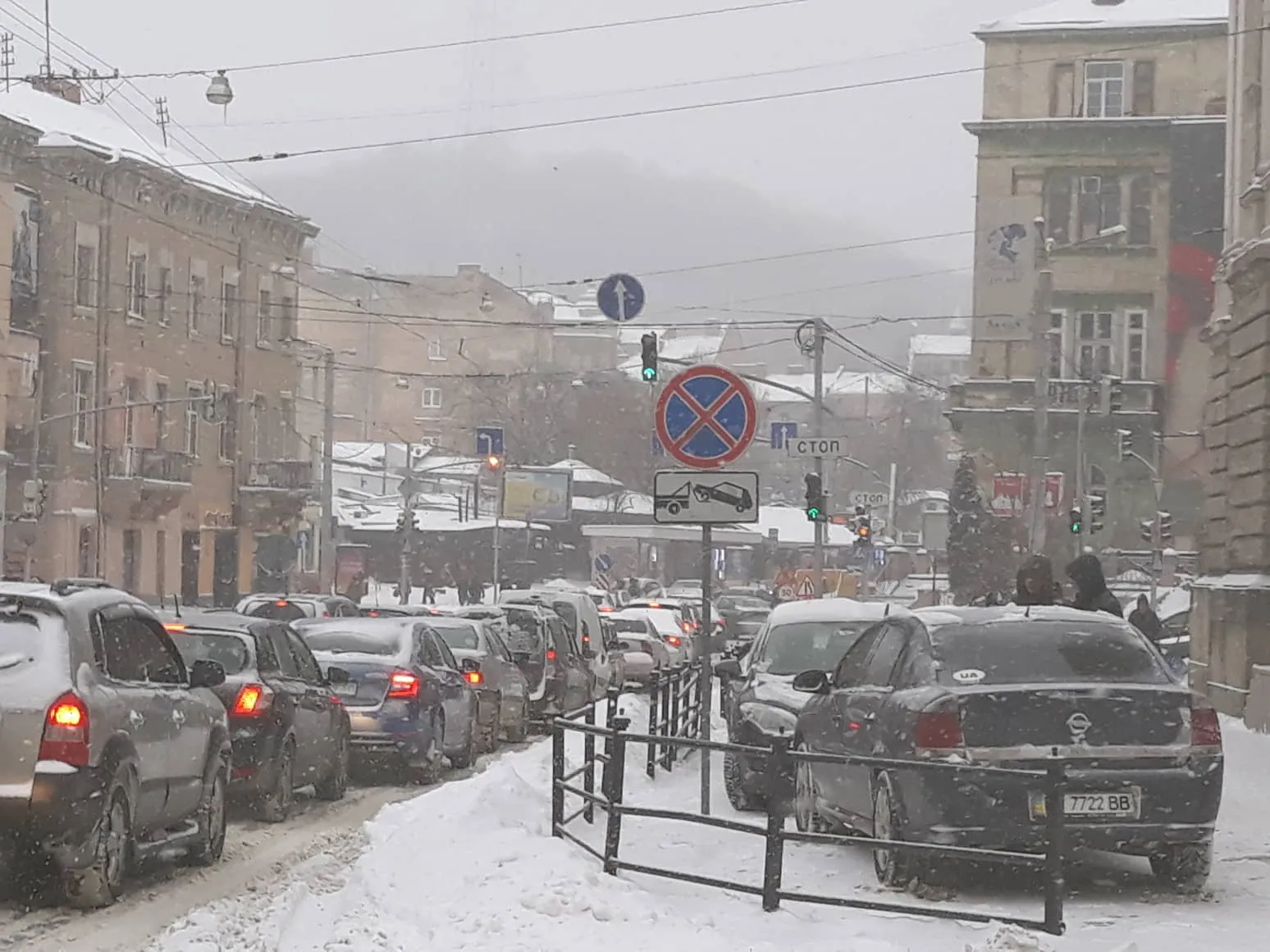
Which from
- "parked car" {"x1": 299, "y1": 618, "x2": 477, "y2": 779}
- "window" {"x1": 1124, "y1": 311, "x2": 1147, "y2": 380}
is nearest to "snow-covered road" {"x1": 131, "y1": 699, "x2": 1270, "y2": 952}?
"parked car" {"x1": 299, "y1": 618, "x2": 477, "y2": 779}

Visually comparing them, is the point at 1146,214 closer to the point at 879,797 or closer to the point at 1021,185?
the point at 1021,185

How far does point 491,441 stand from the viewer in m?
56.9

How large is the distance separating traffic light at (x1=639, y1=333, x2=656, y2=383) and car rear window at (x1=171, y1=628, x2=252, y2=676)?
14161 mm

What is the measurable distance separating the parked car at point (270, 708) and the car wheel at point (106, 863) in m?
3.43

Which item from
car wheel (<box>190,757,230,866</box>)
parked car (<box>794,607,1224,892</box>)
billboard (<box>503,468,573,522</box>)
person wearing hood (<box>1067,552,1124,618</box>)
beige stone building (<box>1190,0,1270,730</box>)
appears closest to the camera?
parked car (<box>794,607,1224,892</box>)

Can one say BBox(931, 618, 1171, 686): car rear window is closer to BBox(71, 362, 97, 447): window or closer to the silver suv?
the silver suv

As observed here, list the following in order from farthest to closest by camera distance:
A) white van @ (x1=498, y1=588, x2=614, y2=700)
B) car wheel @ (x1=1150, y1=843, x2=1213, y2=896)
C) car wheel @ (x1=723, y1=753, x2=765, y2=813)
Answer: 1. white van @ (x1=498, y1=588, x2=614, y2=700)
2. car wheel @ (x1=723, y1=753, x2=765, y2=813)
3. car wheel @ (x1=1150, y1=843, x2=1213, y2=896)

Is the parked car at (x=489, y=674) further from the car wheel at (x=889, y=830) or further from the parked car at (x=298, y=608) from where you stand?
the car wheel at (x=889, y=830)

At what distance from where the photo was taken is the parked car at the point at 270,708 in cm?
1445

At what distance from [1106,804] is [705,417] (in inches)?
167

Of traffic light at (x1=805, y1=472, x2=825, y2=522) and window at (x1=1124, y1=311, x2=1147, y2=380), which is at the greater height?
window at (x1=1124, y1=311, x2=1147, y2=380)

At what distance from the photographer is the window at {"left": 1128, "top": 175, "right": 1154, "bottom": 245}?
5844 centimetres

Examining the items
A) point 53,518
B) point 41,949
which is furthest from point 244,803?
point 53,518

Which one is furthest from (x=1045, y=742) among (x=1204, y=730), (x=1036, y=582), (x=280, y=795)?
(x=280, y=795)
